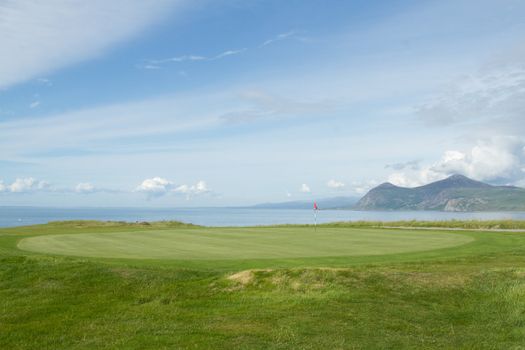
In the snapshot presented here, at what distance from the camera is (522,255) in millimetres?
22094

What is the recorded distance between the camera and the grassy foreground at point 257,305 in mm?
9531

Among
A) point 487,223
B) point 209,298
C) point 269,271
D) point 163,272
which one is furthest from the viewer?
point 487,223

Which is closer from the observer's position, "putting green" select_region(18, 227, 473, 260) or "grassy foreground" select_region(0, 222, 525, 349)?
"grassy foreground" select_region(0, 222, 525, 349)

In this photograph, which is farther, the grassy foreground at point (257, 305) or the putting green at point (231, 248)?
the putting green at point (231, 248)

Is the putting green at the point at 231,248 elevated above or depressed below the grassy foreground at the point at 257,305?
above

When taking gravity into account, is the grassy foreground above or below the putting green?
below

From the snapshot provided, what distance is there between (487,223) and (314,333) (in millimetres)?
39814

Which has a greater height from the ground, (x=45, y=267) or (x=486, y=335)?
(x=45, y=267)

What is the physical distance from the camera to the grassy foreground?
31.3ft

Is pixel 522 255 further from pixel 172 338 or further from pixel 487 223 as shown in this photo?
pixel 487 223

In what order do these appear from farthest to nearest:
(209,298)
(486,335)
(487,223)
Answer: (487,223) → (209,298) → (486,335)

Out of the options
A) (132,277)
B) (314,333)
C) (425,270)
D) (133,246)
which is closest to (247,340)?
(314,333)

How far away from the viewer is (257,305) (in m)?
12.0

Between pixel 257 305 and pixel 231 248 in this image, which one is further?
pixel 231 248
